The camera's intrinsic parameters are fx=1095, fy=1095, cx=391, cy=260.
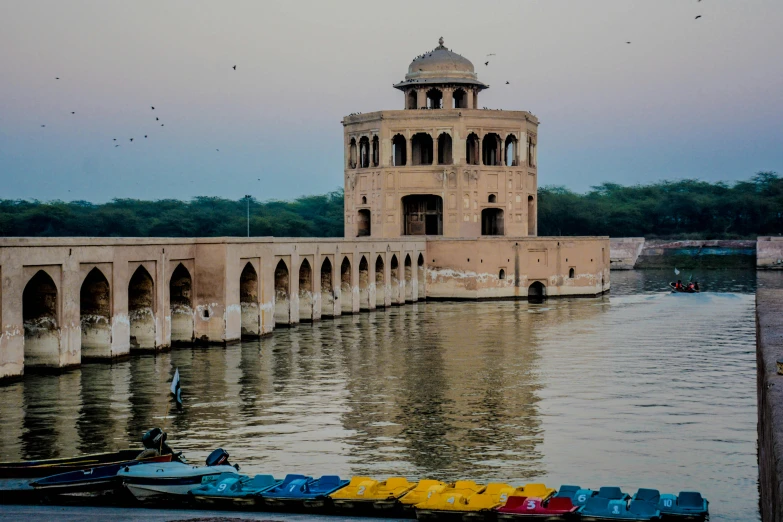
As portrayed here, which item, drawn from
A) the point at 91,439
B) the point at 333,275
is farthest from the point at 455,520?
the point at 333,275

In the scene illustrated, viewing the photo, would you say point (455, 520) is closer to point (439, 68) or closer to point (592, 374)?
point (592, 374)

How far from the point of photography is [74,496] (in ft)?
34.4

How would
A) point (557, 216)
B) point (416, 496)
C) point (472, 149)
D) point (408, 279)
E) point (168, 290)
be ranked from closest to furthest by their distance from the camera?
point (416, 496) → point (168, 290) → point (408, 279) → point (472, 149) → point (557, 216)

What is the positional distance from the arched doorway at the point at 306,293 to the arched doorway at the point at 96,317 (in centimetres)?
978

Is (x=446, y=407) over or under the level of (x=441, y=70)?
under

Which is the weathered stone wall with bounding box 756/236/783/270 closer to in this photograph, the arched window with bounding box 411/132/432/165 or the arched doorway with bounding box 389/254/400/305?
the arched window with bounding box 411/132/432/165

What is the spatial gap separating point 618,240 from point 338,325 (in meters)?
43.9

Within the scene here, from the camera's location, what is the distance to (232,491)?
1021cm

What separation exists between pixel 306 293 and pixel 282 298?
5.67ft

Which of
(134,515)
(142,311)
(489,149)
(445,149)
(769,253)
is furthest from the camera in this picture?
(769,253)

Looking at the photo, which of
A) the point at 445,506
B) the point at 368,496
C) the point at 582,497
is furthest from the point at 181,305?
the point at 582,497

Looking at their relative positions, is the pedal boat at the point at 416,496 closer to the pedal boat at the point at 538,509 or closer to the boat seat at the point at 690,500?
the pedal boat at the point at 538,509

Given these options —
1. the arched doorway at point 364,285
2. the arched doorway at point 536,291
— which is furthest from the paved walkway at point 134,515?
the arched doorway at point 536,291

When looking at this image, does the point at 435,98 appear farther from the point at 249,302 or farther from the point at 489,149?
the point at 249,302
